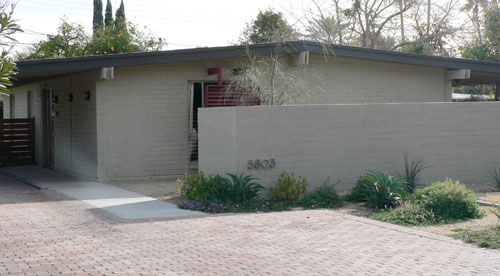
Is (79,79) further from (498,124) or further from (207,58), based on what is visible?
(498,124)

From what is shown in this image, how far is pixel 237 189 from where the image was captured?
1120cm

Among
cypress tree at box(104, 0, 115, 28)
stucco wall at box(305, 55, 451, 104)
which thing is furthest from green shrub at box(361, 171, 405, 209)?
cypress tree at box(104, 0, 115, 28)

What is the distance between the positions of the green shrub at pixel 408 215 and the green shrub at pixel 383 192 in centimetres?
28

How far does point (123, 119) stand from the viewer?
15.2m

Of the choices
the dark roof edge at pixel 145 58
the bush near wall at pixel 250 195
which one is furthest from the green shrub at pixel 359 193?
the dark roof edge at pixel 145 58

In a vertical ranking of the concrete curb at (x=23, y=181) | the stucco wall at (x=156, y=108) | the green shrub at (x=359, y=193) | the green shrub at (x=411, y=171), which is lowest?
the concrete curb at (x=23, y=181)

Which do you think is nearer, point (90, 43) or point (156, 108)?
point (156, 108)

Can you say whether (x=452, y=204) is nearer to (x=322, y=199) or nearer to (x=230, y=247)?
(x=322, y=199)

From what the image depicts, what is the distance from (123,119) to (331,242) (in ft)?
27.7

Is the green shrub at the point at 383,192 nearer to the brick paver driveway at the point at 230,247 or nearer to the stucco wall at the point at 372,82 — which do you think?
the brick paver driveway at the point at 230,247

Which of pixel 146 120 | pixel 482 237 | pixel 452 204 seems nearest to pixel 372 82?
pixel 146 120

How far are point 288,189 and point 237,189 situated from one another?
1.00 meters

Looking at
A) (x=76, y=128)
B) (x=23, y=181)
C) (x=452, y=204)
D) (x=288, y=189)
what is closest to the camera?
(x=452, y=204)

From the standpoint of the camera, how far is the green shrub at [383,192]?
10500mm
